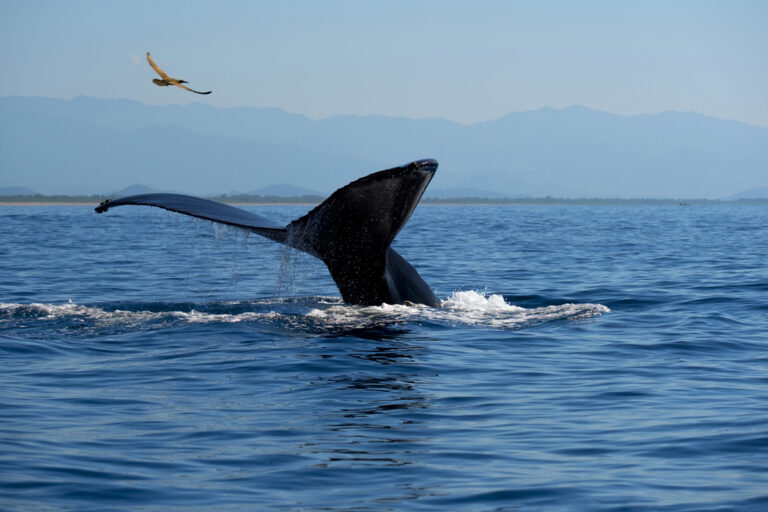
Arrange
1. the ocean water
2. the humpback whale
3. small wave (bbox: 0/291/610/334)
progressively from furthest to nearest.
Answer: small wave (bbox: 0/291/610/334) < the humpback whale < the ocean water

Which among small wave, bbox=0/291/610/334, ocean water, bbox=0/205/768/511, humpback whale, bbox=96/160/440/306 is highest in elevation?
humpback whale, bbox=96/160/440/306

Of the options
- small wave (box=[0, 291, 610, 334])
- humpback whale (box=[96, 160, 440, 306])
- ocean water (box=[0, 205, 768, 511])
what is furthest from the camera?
small wave (box=[0, 291, 610, 334])

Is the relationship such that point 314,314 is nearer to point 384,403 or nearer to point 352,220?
point 352,220

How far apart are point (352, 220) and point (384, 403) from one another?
255 centimetres

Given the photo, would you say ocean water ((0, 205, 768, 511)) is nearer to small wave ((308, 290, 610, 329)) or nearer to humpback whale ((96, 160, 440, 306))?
small wave ((308, 290, 610, 329))

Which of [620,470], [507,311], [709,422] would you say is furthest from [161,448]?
[507,311]

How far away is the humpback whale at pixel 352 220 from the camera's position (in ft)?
27.9

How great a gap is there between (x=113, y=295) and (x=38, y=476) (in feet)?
32.1

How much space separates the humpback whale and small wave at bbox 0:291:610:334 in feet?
1.60

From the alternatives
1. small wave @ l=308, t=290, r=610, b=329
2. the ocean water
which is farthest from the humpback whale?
the ocean water

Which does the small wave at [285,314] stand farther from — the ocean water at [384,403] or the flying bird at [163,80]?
the flying bird at [163,80]

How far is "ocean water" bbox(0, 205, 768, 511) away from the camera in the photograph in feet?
16.7

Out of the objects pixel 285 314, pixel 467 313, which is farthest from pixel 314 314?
pixel 467 313

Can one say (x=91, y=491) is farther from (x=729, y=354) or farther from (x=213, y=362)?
(x=729, y=354)
